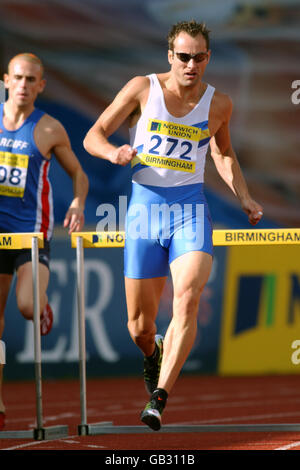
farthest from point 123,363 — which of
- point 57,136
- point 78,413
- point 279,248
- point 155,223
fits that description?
point 155,223

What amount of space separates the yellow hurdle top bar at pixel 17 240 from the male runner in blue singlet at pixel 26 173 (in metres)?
0.45

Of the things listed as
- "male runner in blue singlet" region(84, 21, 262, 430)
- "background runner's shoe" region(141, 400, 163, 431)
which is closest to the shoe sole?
"background runner's shoe" region(141, 400, 163, 431)

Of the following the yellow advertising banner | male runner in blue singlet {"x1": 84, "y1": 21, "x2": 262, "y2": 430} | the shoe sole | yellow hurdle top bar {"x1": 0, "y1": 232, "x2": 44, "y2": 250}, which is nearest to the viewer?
the shoe sole

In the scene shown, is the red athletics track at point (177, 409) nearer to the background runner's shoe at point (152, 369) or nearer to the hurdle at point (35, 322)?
the hurdle at point (35, 322)

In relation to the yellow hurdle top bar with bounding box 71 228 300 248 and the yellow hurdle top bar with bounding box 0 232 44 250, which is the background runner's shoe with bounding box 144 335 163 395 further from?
the yellow hurdle top bar with bounding box 0 232 44 250

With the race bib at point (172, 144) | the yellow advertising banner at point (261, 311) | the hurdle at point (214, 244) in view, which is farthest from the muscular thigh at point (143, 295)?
the yellow advertising banner at point (261, 311)

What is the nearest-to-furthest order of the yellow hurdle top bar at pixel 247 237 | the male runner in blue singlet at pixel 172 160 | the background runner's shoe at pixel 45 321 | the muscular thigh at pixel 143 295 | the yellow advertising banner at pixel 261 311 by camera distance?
the male runner in blue singlet at pixel 172 160 → the muscular thigh at pixel 143 295 → the yellow hurdle top bar at pixel 247 237 → the background runner's shoe at pixel 45 321 → the yellow advertising banner at pixel 261 311

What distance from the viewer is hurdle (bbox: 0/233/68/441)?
585cm

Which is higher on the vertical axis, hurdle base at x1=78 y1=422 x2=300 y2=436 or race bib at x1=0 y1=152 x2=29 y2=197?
race bib at x1=0 y1=152 x2=29 y2=197

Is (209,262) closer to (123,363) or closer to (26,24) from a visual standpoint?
(123,363)

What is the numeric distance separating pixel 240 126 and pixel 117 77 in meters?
1.82

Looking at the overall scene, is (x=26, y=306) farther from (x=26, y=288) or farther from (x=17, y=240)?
(x=17, y=240)

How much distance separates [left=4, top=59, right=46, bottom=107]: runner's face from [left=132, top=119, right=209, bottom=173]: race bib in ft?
4.56

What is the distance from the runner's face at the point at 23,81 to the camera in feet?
21.1
